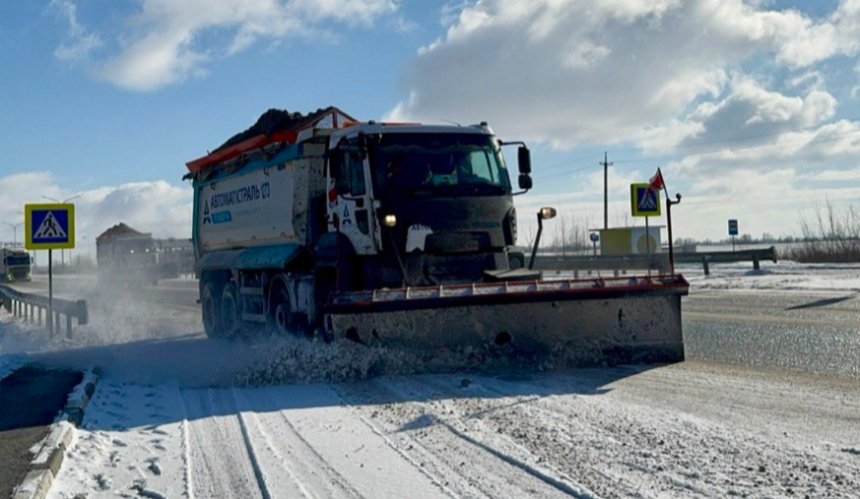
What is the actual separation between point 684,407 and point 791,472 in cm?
219

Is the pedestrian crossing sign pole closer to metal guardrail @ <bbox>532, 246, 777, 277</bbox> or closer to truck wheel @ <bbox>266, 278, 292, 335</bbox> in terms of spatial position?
truck wheel @ <bbox>266, 278, 292, 335</bbox>

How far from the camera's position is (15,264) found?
237 ft

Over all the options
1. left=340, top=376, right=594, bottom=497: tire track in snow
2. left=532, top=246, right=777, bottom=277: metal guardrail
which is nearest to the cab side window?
left=340, top=376, right=594, bottom=497: tire track in snow

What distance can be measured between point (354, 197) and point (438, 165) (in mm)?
1073

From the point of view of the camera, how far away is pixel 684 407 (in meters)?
7.82

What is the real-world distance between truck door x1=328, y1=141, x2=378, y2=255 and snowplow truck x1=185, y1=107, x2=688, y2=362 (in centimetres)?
2

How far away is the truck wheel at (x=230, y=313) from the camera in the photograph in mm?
15844

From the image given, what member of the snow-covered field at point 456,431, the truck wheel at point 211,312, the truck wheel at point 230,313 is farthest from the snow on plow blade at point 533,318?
the truck wheel at point 211,312

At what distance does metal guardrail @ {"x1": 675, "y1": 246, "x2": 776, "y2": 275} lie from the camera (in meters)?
33.7

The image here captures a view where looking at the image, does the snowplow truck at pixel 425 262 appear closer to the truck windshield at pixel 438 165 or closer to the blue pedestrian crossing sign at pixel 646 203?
the truck windshield at pixel 438 165

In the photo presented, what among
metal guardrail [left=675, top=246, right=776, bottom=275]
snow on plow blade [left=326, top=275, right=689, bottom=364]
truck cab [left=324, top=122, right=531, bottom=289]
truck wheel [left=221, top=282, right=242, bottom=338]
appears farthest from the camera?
metal guardrail [left=675, top=246, right=776, bottom=275]

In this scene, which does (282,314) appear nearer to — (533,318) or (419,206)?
(419,206)

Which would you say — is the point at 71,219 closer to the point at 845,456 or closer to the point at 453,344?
the point at 453,344

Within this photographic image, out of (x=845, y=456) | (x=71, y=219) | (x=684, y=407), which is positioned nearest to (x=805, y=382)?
(x=684, y=407)
